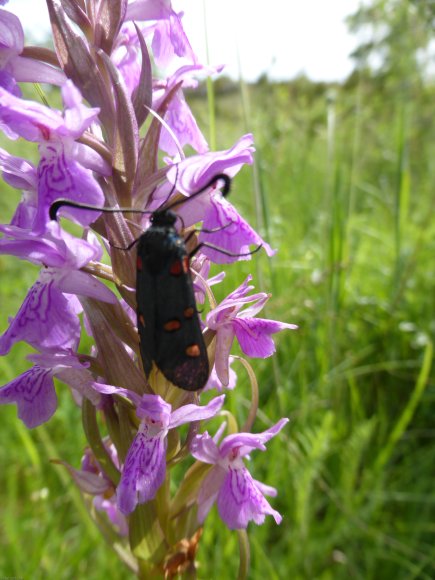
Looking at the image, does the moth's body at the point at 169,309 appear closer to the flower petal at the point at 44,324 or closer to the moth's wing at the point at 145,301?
the moth's wing at the point at 145,301

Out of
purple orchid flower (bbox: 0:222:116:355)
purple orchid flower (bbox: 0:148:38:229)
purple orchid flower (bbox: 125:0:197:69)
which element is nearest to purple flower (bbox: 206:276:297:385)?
purple orchid flower (bbox: 0:222:116:355)

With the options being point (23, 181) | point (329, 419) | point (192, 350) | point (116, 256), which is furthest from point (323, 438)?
point (23, 181)

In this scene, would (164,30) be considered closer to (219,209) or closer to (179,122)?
(179,122)

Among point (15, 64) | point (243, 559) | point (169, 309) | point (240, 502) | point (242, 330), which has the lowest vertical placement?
point (243, 559)

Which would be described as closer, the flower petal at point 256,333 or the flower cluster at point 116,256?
the flower cluster at point 116,256

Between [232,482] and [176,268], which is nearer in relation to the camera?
[176,268]

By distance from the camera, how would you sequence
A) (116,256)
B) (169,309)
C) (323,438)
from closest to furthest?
(169,309), (116,256), (323,438)

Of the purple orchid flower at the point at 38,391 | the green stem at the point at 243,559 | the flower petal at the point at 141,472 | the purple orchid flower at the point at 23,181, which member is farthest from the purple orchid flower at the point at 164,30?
the green stem at the point at 243,559

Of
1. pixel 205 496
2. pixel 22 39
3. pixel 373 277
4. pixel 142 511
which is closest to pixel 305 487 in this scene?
pixel 205 496
